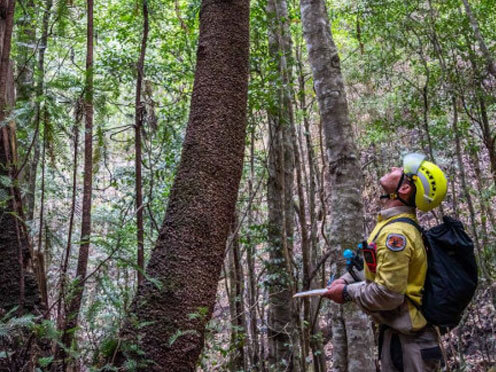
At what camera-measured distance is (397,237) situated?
262 cm

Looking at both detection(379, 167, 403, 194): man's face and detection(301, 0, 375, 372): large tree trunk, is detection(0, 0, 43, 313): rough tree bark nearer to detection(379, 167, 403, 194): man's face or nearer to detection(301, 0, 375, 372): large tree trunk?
detection(379, 167, 403, 194): man's face

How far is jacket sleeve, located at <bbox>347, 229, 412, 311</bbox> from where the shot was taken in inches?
100

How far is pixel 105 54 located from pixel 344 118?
13.7 feet

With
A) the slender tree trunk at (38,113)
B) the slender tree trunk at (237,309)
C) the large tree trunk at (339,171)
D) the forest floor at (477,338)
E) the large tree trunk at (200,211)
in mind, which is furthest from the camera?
the forest floor at (477,338)

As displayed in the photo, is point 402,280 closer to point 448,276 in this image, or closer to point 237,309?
point 448,276

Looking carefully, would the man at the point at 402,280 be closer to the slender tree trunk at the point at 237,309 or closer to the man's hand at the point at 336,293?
the man's hand at the point at 336,293

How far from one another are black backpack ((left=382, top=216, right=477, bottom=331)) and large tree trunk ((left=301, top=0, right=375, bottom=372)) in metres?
1.67

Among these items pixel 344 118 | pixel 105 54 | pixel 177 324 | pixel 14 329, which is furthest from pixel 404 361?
pixel 105 54

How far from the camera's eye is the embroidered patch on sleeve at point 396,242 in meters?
2.59

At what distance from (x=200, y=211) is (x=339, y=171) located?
2474 millimetres

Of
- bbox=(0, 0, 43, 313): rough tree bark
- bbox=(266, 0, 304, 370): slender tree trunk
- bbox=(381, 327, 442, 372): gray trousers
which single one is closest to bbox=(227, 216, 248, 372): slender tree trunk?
bbox=(266, 0, 304, 370): slender tree trunk

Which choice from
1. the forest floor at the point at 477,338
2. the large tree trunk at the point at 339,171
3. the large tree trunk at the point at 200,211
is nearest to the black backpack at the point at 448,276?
the large tree trunk at the point at 200,211

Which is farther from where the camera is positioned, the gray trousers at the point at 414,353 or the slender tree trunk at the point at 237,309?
the slender tree trunk at the point at 237,309

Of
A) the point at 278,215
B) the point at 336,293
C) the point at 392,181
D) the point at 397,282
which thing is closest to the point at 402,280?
the point at 397,282
